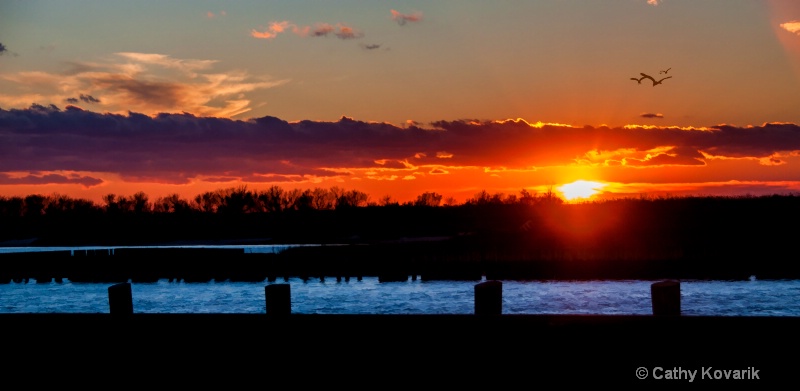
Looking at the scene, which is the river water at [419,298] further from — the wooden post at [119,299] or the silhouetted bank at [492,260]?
the wooden post at [119,299]

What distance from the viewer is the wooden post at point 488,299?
7.31 meters

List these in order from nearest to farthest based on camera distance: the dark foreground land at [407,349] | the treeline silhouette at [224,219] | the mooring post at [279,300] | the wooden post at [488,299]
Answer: the dark foreground land at [407,349]
the wooden post at [488,299]
the mooring post at [279,300]
the treeline silhouette at [224,219]

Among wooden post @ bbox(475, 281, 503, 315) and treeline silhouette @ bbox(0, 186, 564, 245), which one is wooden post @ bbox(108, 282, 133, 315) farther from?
treeline silhouette @ bbox(0, 186, 564, 245)

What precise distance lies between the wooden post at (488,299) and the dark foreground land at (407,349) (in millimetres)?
1269

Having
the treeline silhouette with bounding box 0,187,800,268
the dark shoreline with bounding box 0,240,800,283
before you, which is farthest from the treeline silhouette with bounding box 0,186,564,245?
the dark shoreline with bounding box 0,240,800,283

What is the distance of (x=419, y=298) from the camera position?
3794 centimetres

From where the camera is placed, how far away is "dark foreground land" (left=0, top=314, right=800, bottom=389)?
5465 millimetres

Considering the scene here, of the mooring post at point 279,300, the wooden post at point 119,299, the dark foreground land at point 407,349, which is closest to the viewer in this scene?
the dark foreground land at point 407,349

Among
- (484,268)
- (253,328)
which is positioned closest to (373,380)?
(253,328)

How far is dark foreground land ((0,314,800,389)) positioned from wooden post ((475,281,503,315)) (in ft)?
4.16

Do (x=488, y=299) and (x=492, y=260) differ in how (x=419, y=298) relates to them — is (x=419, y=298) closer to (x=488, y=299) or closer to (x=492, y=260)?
(x=492, y=260)

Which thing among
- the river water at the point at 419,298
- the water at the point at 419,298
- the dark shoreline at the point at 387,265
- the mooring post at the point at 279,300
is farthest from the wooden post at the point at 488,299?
the dark shoreline at the point at 387,265

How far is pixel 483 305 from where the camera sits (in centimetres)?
733

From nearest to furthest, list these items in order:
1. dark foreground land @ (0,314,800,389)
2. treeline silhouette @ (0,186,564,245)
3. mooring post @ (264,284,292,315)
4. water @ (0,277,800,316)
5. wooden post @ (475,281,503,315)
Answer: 1. dark foreground land @ (0,314,800,389)
2. wooden post @ (475,281,503,315)
3. mooring post @ (264,284,292,315)
4. water @ (0,277,800,316)
5. treeline silhouette @ (0,186,564,245)
